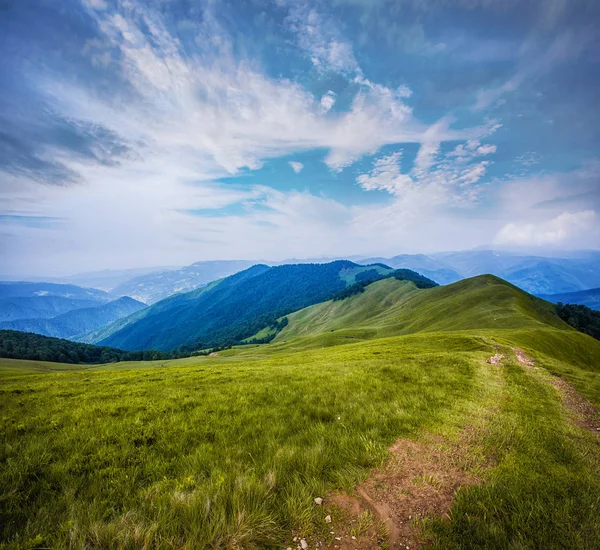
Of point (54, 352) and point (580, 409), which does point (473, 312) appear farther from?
point (54, 352)

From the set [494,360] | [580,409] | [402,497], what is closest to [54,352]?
[494,360]

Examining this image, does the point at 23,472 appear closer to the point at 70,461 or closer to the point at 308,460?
the point at 70,461

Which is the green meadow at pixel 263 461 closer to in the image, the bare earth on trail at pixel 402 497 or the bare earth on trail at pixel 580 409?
the bare earth on trail at pixel 402 497

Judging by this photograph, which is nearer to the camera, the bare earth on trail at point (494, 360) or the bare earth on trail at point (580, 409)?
the bare earth on trail at point (580, 409)

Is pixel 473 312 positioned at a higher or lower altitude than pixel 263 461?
higher

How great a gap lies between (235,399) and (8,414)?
25.3 ft

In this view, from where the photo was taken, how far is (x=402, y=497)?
5047mm

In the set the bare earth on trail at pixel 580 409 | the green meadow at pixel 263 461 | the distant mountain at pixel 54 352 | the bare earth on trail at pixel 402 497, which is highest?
the green meadow at pixel 263 461

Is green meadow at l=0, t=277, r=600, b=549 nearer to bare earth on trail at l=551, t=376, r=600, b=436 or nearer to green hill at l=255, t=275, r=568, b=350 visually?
bare earth on trail at l=551, t=376, r=600, b=436

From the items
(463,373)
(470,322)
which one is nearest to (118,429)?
(463,373)

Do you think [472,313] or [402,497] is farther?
[472,313]

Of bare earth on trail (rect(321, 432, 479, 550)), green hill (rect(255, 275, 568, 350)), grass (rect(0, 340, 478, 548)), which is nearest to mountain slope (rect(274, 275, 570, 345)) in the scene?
green hill (rect(255, 275, 568, 350))

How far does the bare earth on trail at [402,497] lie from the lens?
4.24 meters

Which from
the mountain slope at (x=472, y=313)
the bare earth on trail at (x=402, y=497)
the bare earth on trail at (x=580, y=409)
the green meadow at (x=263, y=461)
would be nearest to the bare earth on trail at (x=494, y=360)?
the bare earth on trail at (x=580, y=409)
